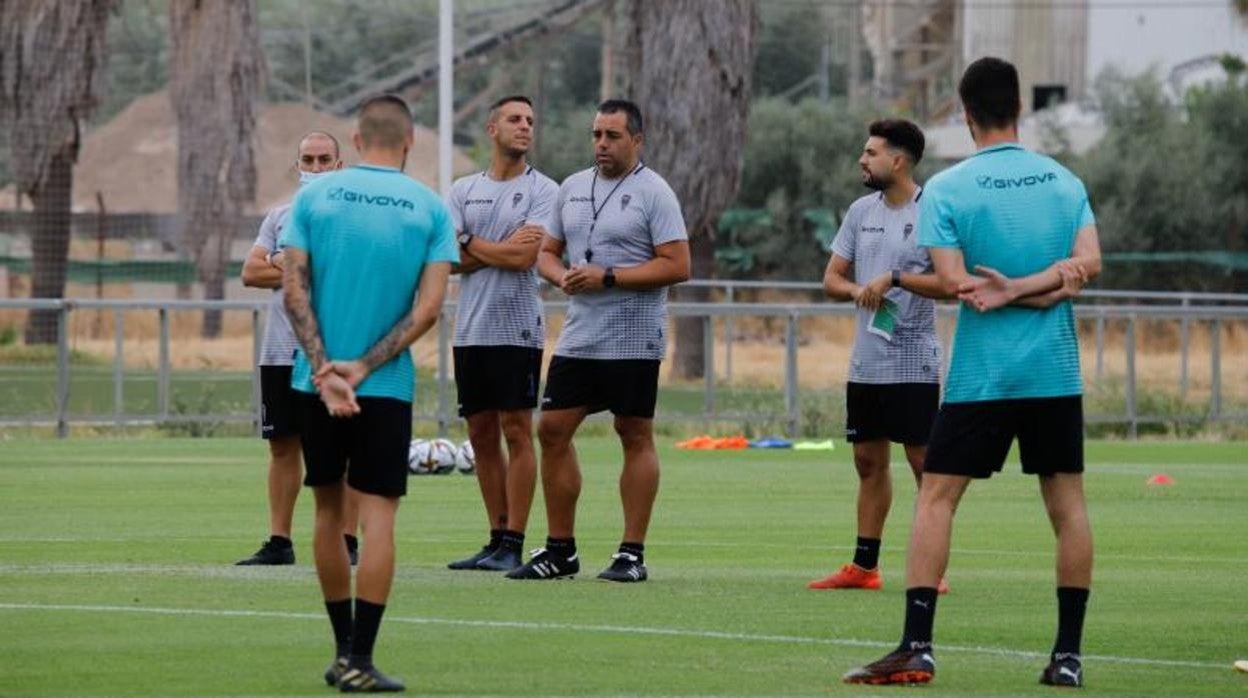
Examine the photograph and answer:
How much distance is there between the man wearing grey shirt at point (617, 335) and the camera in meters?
13.7

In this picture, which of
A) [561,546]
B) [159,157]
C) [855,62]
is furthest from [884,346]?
[159,157]

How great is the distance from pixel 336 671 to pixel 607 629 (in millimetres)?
A: 2054

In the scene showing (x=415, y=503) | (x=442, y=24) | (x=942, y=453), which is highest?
(x=442, y=24)

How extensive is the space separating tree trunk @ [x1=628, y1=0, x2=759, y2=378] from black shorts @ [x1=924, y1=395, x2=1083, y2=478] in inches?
1085

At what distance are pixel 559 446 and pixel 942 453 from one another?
3918mm

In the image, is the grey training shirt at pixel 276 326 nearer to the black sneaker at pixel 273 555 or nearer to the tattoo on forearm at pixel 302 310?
the black sneaker at pixel 273 555

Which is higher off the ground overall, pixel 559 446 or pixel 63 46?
pixel 63 46

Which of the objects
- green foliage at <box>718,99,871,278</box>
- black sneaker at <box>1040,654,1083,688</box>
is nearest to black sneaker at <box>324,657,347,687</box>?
black sneaker at <box>1040,654,1083,688</box>

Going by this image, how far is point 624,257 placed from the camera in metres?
13.8

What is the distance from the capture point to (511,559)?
14.2m

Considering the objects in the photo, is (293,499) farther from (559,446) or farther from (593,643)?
(593,643)

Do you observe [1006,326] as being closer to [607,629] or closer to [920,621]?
[920,621]

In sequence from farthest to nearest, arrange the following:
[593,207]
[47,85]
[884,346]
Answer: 1. [47,85]
2. [593,207]
3. [884,346]

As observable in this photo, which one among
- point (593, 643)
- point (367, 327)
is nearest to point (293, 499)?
point (593, 643)
